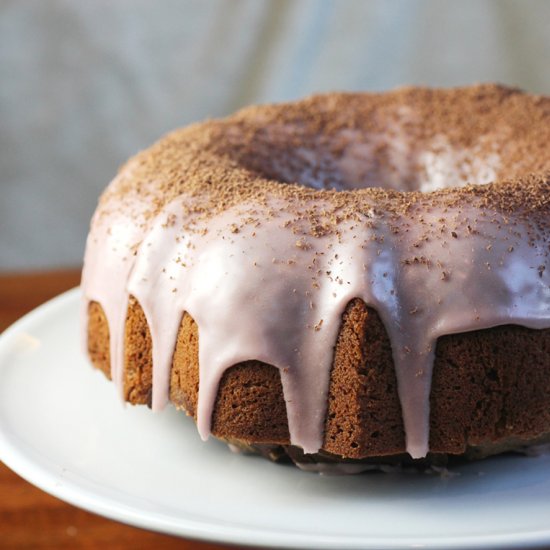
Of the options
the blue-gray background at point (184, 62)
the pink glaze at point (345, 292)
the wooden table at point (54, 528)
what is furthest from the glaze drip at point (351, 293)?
the blue-gray background at point (184, 62)

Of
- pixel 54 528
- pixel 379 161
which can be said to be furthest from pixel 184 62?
pixel 54 528

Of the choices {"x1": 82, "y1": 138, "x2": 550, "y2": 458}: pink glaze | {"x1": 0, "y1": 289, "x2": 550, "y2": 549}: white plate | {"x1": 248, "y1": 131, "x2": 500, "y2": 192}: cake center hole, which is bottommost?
{"x1": 0, "y1": 289, "x2": 550, "y2": 549}: white plate

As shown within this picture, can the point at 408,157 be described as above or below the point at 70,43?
above

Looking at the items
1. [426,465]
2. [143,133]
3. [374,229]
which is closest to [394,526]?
[426,465]

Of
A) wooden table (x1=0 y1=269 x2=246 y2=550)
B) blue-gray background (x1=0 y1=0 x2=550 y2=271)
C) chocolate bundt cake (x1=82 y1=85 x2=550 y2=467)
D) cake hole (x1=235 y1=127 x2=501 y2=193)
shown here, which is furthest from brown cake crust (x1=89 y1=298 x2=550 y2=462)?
blue-gray background (x1=0 y1=0 x2=550 y2=271)

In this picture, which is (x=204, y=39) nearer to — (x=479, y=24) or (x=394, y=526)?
(x=479, y=24)

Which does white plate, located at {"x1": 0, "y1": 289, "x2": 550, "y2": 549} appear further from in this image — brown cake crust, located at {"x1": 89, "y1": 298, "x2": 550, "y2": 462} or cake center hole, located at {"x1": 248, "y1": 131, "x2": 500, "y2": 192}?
cake center hole, located at {"x1": 248, "y1": 131, "x2": 500, "y2": 192}
